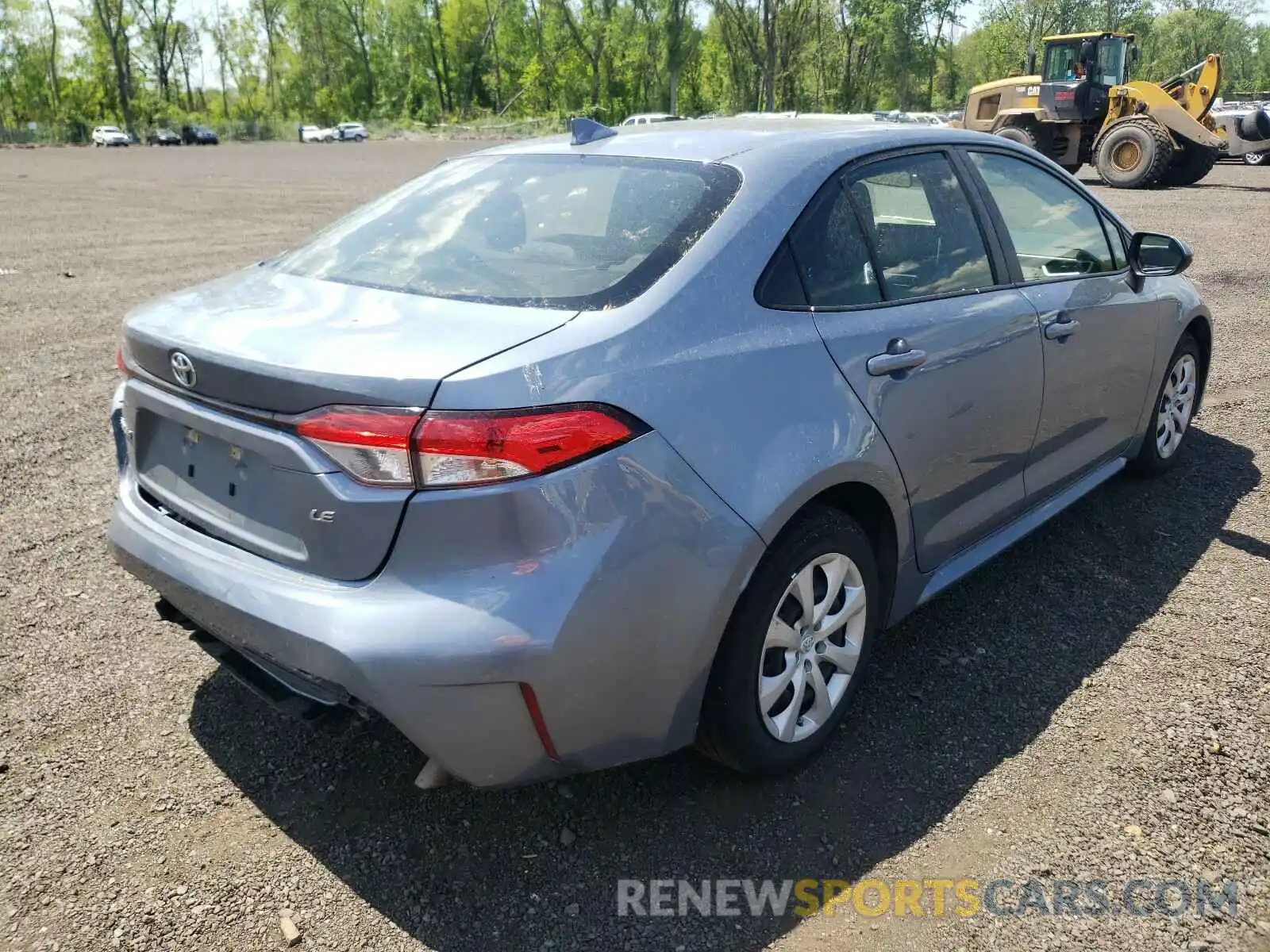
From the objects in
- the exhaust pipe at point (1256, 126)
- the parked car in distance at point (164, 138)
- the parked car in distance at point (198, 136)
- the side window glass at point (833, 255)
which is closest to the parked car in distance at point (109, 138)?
the parked car in distance at point (164, 138)

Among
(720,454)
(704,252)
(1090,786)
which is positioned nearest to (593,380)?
(720,454)

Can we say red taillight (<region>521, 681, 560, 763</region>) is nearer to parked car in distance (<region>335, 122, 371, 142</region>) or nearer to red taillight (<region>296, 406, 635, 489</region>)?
red taillight (<region>296, 406, 635, 489</region>)

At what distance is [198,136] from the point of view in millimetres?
72812

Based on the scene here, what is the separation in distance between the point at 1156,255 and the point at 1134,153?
16256 millimetres

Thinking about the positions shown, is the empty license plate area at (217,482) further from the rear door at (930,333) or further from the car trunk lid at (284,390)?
the rear door at (930,333)

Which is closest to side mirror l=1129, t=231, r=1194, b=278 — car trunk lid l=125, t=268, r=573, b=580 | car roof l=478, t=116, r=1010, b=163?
car roof l=478, t=116, r=1010, b=163

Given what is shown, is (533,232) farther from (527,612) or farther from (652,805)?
(652,805)

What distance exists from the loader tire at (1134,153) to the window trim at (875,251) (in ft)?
55.8

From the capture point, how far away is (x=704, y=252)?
8.14 feet

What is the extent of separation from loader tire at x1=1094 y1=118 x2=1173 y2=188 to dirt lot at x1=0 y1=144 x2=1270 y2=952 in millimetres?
16007

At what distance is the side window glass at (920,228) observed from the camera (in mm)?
2969

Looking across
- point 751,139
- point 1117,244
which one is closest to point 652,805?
point 751,139

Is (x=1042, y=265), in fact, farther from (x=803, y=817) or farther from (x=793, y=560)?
(x=803, y=817)

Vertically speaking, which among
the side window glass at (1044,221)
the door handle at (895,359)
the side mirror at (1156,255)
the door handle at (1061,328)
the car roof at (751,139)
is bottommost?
the door handle at (1061,328)
